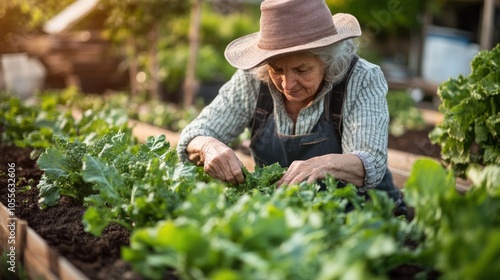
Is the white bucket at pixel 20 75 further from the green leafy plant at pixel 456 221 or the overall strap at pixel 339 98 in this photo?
the green leafy plant at pixel 456 221

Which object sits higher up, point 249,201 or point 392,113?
point 249,201

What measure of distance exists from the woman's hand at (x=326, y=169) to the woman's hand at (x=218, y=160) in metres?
0.22

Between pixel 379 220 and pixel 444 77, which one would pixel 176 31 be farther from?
pixel 379 220

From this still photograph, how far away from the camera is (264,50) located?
3037mm

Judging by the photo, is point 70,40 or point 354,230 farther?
point 70,40

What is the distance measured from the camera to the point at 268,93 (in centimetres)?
342

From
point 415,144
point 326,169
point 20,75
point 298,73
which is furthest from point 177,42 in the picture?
point 326,169

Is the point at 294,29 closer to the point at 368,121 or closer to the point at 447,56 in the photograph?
the point at 368,121

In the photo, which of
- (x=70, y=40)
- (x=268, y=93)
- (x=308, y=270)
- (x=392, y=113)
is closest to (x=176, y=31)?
(x=70, y=40)

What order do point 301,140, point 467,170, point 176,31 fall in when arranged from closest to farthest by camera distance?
point 301,140
point 467,170
point 176,31

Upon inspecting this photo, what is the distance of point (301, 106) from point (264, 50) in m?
0.44

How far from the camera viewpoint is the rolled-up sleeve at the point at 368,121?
2947mm

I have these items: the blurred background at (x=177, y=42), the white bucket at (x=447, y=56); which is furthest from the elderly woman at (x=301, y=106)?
the white bucket at (x=447, y=56)

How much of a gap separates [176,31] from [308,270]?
7.67 meters
